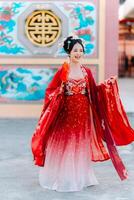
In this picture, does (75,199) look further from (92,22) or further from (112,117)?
(92,22)

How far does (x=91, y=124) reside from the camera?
580 cm

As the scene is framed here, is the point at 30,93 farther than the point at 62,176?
→ Yes

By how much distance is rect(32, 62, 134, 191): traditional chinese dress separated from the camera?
5645mm

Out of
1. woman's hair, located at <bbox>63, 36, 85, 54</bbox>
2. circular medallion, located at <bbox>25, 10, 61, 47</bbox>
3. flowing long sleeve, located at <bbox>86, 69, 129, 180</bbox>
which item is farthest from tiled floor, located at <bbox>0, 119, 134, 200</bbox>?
circular medallion, located at <bbox>25, 10, 61, 47</bbox>

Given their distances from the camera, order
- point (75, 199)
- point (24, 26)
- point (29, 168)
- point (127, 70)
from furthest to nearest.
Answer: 1. point (127, 70)
2. point (24, 26)
3. point (29, 168)
4. point (75, 199)

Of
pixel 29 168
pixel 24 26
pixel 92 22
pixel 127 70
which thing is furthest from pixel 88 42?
pixel 127 70

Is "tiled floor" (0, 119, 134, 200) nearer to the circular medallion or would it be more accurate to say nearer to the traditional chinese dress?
the traditional chinese dress

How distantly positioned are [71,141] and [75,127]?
0.15 metres

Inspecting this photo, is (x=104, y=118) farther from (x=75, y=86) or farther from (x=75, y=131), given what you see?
(x=75, y=86)

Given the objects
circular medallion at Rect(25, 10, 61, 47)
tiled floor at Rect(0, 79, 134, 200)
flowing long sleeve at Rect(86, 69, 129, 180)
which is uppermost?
circular medallion at Rect(25, 10, 61, 47)

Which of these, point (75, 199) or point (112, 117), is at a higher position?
point (112, 117)

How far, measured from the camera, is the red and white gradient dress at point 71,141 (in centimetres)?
570

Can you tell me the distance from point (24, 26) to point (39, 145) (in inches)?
213

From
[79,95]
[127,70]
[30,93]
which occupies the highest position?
[79,95]
